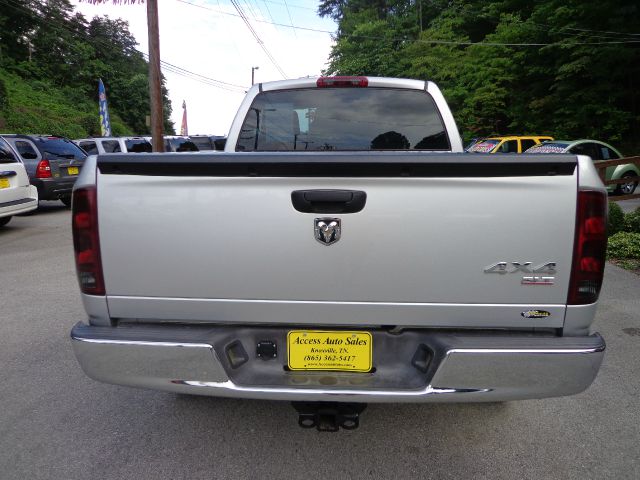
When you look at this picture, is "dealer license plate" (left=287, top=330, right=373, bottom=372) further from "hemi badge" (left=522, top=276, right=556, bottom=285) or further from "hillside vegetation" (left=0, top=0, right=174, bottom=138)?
"hillside vegetation" (left=0, top=0, right=174, bottom=138)

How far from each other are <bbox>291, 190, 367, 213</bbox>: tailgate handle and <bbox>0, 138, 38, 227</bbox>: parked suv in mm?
8555

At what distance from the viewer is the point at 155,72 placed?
549 inches

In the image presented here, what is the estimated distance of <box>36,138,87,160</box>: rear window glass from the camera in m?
11.7

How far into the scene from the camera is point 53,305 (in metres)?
5.18

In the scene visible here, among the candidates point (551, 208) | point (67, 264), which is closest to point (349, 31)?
point (67, 264)

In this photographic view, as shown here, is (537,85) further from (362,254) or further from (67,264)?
(362,254)

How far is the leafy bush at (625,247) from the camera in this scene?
7.32 m

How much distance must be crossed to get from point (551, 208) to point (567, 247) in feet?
0.57

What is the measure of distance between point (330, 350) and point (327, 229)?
0.55 meters

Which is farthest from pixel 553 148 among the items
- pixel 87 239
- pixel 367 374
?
pixel 87 239

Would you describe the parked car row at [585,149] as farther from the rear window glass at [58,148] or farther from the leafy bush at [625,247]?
the rear window glass at [58,148]

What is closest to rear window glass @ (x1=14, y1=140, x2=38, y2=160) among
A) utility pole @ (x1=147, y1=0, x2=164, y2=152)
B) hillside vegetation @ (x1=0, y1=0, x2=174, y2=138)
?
utility pole @ (x1=147, y1=0, x2=164, y2=152)

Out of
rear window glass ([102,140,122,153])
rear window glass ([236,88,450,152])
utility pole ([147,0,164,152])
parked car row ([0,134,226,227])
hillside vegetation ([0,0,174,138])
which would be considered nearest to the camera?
rear window glass ([236,88,450,152])

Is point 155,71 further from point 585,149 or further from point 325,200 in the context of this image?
point 325,200
